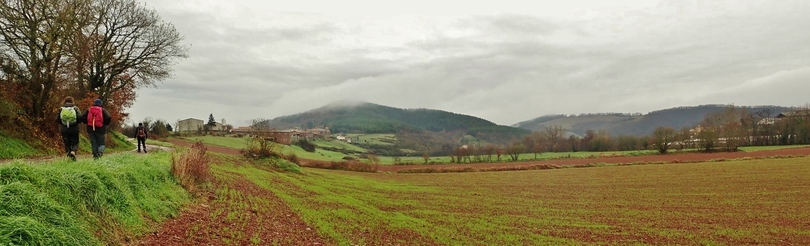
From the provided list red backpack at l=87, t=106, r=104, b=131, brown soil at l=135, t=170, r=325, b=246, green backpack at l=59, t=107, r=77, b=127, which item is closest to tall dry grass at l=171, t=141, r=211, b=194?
brown soil at l=135, t=170, r=325, b=246

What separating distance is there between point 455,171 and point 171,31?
43.2m

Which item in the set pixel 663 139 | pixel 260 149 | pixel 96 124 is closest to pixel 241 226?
pixel 96 124

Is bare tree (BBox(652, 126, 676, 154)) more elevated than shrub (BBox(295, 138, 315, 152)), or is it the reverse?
bare tree (BBox(652, 126, 676, 154))

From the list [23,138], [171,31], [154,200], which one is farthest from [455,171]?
[154,200]

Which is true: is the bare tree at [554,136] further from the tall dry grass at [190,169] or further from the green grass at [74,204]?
the green grass at [74,204]

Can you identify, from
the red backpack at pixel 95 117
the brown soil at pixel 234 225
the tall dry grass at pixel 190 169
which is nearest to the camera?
the brown soil at pixel 234 225

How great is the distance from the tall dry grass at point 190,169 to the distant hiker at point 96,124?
7.46ft

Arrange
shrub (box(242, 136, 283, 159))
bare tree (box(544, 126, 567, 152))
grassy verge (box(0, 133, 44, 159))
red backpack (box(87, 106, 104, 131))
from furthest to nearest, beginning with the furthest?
bare tree (box(544, 126, 567, 152))
shrub (box(242, 136, 283, 159))
grassy verge (box(0, 133, 44, 159))
red backpack (box(87, 106, 104, 131))

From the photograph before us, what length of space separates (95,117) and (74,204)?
23.0 feet

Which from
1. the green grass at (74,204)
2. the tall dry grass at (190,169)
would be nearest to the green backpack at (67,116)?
the green grass at (74,204)

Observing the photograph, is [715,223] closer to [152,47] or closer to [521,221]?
[521,221]

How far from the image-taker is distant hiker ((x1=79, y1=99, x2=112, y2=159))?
13.2 m

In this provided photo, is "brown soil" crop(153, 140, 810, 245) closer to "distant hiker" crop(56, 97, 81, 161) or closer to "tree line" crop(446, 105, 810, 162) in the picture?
"distant hiker" crop(56, 97, 81, 161)

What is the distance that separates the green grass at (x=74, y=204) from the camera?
610 cm
